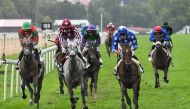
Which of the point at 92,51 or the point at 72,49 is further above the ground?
the point at 72,49

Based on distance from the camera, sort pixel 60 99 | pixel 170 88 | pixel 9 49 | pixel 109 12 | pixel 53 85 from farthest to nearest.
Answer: pixel 109 12, pixel 9 49, pixel 53 85, pixel 170 88, pixel 60 99

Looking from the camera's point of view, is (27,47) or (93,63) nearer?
(27,47)

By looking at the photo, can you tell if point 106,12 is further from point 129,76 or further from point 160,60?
point 129,76

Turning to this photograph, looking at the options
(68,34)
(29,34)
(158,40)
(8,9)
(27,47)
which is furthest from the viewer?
(8,9)

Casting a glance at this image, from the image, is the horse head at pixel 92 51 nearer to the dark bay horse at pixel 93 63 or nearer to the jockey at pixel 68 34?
the dark bay horse at pixel 93 63

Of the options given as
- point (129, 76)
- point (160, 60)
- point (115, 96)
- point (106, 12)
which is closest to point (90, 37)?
point (115, 96)

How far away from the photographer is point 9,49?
33125 mm

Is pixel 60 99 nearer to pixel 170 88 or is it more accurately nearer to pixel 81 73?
pixel 81 73

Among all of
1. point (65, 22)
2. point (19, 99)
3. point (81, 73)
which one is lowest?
point (19, 99)

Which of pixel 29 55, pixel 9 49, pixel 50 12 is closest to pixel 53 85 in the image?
pixel 29 55

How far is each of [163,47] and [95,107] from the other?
4.71 metres

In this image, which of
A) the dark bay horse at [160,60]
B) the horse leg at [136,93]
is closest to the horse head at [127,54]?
the horse leg at [136,93]

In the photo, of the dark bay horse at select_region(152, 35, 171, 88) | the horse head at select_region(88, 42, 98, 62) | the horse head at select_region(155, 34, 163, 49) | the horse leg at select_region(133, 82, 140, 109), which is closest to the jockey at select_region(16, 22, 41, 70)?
the horse head at select_region(88, 42, 98, 62)

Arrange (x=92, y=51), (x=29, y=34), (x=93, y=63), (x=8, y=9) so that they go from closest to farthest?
(x=29, y=34) < (x=92, y=51) < (x=93, y=63) < (x=8, y=9)
